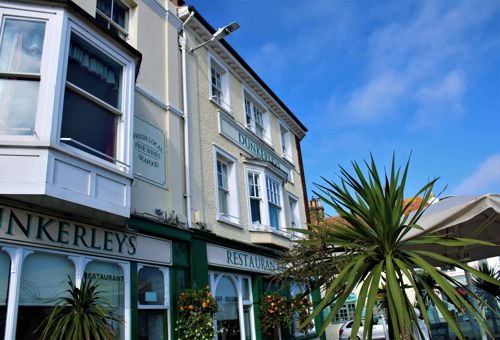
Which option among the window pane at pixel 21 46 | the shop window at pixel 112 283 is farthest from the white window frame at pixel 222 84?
the shop window at pixel 112 283

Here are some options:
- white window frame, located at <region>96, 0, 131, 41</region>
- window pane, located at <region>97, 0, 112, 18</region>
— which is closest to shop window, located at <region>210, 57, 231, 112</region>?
white window frame, located at <region>96, 0, 131, 41</region>

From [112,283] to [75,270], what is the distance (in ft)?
2.60

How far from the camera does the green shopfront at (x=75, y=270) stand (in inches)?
215

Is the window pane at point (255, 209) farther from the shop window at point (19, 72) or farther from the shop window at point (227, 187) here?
the shop window at point (19, 72)

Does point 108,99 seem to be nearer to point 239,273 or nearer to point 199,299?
point 199,299

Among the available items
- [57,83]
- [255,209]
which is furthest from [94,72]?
[255,209]

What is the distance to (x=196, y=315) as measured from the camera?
782 cm

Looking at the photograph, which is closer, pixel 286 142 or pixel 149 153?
pixel 149 153

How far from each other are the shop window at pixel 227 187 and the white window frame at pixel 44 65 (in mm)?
5440

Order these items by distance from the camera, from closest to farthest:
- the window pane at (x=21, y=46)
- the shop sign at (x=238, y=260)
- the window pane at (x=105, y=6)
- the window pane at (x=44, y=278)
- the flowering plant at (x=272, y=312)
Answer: the window pane at (x=44, y=278) < the window pane at (x=21, y=46) < the window pane at (x=105, y=6) < the shop sign at (x=238, y=260) < the flowering plant at (x=272, y=312)

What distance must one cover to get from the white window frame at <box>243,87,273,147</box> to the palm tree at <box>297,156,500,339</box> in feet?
27.3

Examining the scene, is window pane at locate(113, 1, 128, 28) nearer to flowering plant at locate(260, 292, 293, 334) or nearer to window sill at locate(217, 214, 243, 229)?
window sill at locate(217, 214, 243, 229)

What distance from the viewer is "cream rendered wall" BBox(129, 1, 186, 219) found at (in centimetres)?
845

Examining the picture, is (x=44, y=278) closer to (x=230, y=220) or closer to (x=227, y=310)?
(x=227, y=310)
